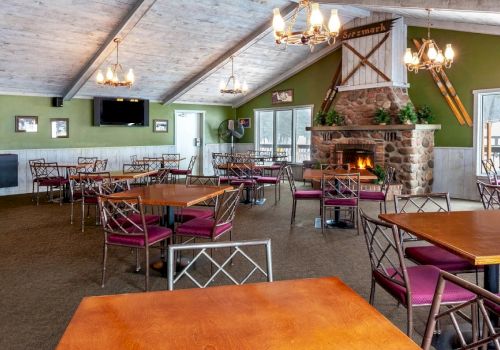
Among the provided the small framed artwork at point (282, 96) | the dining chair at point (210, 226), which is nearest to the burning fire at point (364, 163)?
the small framed artwork at point (282, 96)

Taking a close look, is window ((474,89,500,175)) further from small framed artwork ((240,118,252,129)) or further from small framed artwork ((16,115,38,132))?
small framed artwork ((16,115,38,132))

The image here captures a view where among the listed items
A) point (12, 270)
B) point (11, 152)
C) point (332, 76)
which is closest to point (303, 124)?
point (332, 76)

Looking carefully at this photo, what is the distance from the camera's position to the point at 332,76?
10.8m

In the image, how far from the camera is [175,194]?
4.21m

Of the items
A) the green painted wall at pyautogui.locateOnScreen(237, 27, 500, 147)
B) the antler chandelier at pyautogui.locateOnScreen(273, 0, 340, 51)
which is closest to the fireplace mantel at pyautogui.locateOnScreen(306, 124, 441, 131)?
the green painted wall at pyautogui.locateOnScreen(237, 27, 500, 147)

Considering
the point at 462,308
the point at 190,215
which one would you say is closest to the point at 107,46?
the point at 190,215

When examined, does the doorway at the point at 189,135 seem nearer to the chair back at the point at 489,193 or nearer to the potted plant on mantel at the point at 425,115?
the potted plant on mantel at the point at 425,115

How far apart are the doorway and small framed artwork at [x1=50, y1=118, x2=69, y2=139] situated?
3.19 metres

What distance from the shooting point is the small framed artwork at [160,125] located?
1209 cm

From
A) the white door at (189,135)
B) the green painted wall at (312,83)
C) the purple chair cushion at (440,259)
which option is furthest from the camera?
the white door at (189,135)

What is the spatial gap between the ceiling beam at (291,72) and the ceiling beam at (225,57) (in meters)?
2.11

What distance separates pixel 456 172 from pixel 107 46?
7.13 m

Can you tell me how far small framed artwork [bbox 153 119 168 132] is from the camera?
1209 cm

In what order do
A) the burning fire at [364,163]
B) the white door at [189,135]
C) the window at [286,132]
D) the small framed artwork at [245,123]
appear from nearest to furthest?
the burning fire at [364,163] < the window at [286,132] < the white door at [189,135] < the small framed artwork at [245,123]
